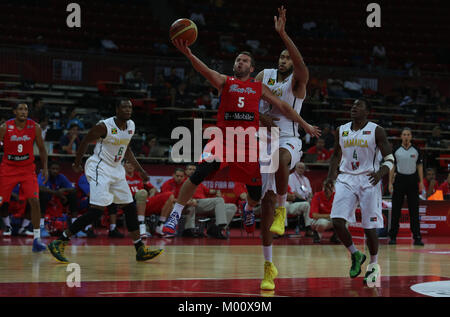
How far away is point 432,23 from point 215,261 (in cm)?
1894

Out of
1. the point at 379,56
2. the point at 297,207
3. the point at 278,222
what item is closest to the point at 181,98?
the point at 297,207

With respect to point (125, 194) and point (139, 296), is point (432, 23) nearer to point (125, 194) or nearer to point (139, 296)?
point (125, 194)

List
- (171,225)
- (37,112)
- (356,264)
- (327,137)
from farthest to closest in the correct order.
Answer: (327,137), (37,112), (356,264), (171,225)

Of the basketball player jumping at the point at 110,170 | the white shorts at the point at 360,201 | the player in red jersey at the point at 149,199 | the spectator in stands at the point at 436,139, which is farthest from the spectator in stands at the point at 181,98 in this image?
the white shorts at the point at 360,201

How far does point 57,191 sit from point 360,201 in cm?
625

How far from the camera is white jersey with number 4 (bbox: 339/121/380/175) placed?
6980 millimetres

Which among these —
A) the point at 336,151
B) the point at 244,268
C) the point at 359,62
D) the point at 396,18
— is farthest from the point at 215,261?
the point at 396,18

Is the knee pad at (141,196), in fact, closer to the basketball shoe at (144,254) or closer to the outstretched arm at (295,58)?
the basketball shoe at (144,254)

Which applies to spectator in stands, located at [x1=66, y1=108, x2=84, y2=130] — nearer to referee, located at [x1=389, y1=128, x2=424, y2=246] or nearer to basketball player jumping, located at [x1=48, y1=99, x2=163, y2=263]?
basketball player jumping, located at [x1=48, y1=99, x2=163, y2=263]

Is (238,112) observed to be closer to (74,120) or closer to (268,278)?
(268,278)

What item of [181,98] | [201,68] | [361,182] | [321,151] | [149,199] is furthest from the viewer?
[181,98]

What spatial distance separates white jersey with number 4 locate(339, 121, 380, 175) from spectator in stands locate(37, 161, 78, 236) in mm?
6024

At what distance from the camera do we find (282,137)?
651 cm

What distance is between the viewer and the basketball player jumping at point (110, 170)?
26.8ft
